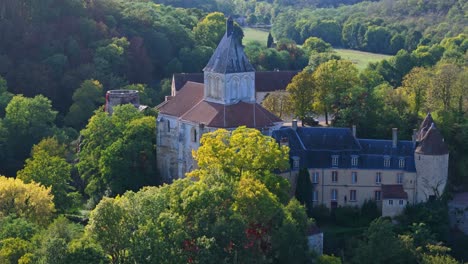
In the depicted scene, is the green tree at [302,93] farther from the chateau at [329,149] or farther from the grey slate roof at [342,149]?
the grey slate roof at [342,149]

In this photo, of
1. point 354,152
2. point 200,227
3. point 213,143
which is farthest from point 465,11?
point 200,227

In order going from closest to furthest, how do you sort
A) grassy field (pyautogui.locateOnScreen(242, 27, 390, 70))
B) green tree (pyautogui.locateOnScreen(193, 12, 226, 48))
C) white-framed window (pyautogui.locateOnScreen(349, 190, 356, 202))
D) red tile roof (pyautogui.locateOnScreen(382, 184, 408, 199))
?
red tile roof (pyautogui.locateOnScreen(382, 184, 408, 199)), white-framed window (pyautogui.locateOnScreen(349, 190, 356, 202)), green tree (pyautogui.locateOnScreen(193, 12, 226, 48)), grassy field (pyautogui.locateOnScreen(242, 27, 390, 70))

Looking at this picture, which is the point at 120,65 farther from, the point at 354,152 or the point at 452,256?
the point at 452,256

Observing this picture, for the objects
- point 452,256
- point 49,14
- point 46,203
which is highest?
point 49,14

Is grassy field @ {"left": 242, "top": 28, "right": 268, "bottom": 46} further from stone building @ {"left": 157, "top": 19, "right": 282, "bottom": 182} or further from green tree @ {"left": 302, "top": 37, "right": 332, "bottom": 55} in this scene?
stone building @ {"left": 157, "top": 19, "right": 282, "bottom": 182}

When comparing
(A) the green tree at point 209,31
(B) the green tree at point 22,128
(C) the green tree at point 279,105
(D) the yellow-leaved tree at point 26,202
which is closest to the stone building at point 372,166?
(C) the green tree at point 279,105

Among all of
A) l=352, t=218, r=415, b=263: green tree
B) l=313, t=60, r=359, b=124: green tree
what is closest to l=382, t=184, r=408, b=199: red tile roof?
l=352, t=218, r=415, b=263: green tree
